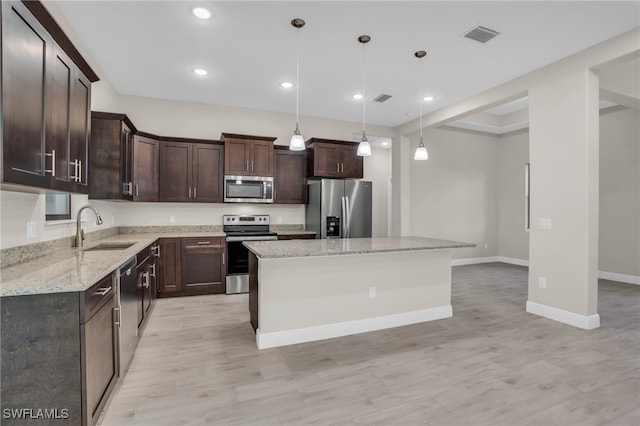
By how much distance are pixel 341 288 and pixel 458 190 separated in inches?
201

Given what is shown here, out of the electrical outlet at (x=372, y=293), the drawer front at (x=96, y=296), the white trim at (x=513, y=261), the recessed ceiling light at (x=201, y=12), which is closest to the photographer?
the drawer front at (x=96, y=296)

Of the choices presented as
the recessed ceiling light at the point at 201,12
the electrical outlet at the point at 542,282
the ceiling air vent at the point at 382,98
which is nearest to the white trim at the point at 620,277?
the electrical outlet at the point at 542,282

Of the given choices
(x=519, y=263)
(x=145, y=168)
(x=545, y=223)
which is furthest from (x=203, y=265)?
(x=519, y=263)

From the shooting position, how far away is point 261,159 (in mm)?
5125

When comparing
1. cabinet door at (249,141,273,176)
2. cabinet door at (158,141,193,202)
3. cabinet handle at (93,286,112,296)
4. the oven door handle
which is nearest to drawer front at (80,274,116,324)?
cabinet handle at (93,286,112,296)

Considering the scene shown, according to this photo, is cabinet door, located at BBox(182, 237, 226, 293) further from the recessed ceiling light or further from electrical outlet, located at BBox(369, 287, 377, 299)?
the recessed ceiling light

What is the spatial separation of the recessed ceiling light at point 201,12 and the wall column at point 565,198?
12.7ft

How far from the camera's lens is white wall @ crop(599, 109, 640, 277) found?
18.0 ft

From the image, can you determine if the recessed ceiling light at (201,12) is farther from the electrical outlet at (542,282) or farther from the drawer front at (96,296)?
the electrical outlet at (542,282)

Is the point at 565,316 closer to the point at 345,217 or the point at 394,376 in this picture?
the point at 394,376

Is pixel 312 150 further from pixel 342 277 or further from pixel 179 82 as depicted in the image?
pixel 342 277

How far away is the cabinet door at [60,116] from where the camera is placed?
Result: 1.93 metres

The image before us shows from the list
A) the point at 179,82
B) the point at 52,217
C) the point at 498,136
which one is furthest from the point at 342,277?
the point at 498,136

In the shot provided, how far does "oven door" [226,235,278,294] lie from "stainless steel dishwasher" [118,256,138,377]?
6.09 ft
